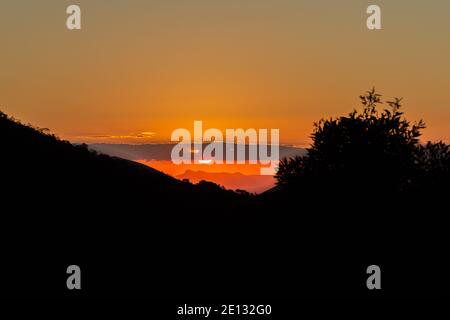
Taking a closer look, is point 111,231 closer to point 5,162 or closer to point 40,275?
point 40,275

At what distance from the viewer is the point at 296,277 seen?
138 ft

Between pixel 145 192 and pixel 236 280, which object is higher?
pixel 145 192

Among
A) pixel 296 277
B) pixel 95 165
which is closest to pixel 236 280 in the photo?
pixel 296 277

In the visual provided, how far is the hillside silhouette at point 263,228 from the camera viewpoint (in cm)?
3916

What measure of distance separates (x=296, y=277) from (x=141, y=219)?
635 inches

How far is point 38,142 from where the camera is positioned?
212 ft

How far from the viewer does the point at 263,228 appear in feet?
172

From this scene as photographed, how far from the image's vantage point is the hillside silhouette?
3916 cm

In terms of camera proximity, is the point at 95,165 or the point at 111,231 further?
the point at 95,165
